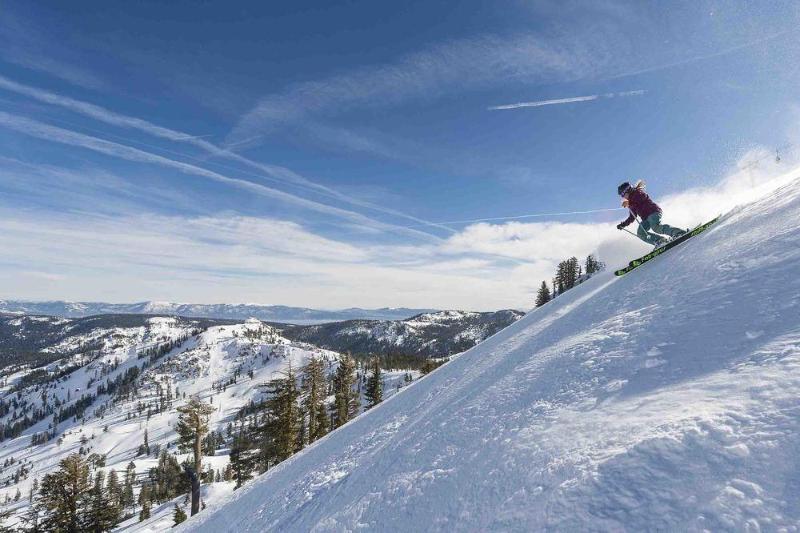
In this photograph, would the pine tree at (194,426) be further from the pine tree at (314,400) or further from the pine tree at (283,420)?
the pine tree at (314,400)

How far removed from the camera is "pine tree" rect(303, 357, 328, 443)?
139ft

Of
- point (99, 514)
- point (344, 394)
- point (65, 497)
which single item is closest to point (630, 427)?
point (99, 514)

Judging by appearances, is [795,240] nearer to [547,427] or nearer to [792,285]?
[792,285]

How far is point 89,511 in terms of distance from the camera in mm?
26984

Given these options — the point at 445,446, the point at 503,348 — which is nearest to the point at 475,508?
the point at 445,446

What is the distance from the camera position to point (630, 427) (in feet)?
13.4

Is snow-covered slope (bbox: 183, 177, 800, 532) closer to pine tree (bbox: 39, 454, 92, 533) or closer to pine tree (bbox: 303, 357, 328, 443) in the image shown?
pine tree (bbox: 39, 454, 92, 533)

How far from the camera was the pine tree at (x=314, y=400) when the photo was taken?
4247cm

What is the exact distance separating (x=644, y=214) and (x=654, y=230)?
2.22 ft

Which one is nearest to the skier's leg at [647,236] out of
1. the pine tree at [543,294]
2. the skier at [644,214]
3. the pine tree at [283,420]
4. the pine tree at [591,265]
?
the skier at [644,214]

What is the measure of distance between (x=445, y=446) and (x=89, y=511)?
1317 inches

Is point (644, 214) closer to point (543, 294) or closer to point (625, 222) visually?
point (625, 222)

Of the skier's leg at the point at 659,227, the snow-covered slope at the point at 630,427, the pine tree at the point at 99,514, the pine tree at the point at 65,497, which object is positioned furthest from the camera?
the pine tree at the point at 99,514

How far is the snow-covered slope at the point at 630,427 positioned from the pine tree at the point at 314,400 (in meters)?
34.5
